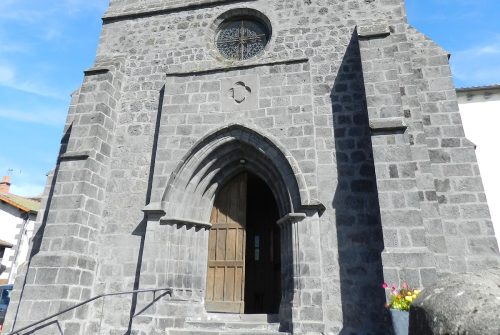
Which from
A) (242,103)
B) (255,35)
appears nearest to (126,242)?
(242,103)

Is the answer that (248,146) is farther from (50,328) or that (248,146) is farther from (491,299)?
(491,299)

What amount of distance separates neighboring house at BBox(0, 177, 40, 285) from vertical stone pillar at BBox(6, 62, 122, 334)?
14714 millimetres

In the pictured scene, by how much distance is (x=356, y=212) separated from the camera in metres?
6.20

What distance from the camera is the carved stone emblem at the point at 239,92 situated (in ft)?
23.9

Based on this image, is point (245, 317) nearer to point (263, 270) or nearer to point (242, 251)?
point (242, 251)

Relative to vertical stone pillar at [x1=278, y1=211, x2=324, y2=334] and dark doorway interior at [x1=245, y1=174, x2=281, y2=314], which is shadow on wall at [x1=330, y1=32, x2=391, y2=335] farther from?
dark doorway interior at [x1=245, y1=174, x2=281, y2=314]

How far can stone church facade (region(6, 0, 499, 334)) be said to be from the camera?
582 cm

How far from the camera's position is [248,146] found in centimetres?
704

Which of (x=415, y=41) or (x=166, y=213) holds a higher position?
(x=415, y=41)

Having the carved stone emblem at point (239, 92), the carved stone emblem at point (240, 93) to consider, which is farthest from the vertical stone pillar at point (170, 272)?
the carved stone emblem at point (239, 92)

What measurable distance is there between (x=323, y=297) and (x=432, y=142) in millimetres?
3298

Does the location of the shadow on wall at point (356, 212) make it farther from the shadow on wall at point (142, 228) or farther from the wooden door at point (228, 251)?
the shadow on wall at point (142, 228)

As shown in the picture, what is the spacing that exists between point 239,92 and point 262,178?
69.1 inches

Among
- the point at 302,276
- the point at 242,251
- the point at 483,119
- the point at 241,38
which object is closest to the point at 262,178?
the point at 242,251
